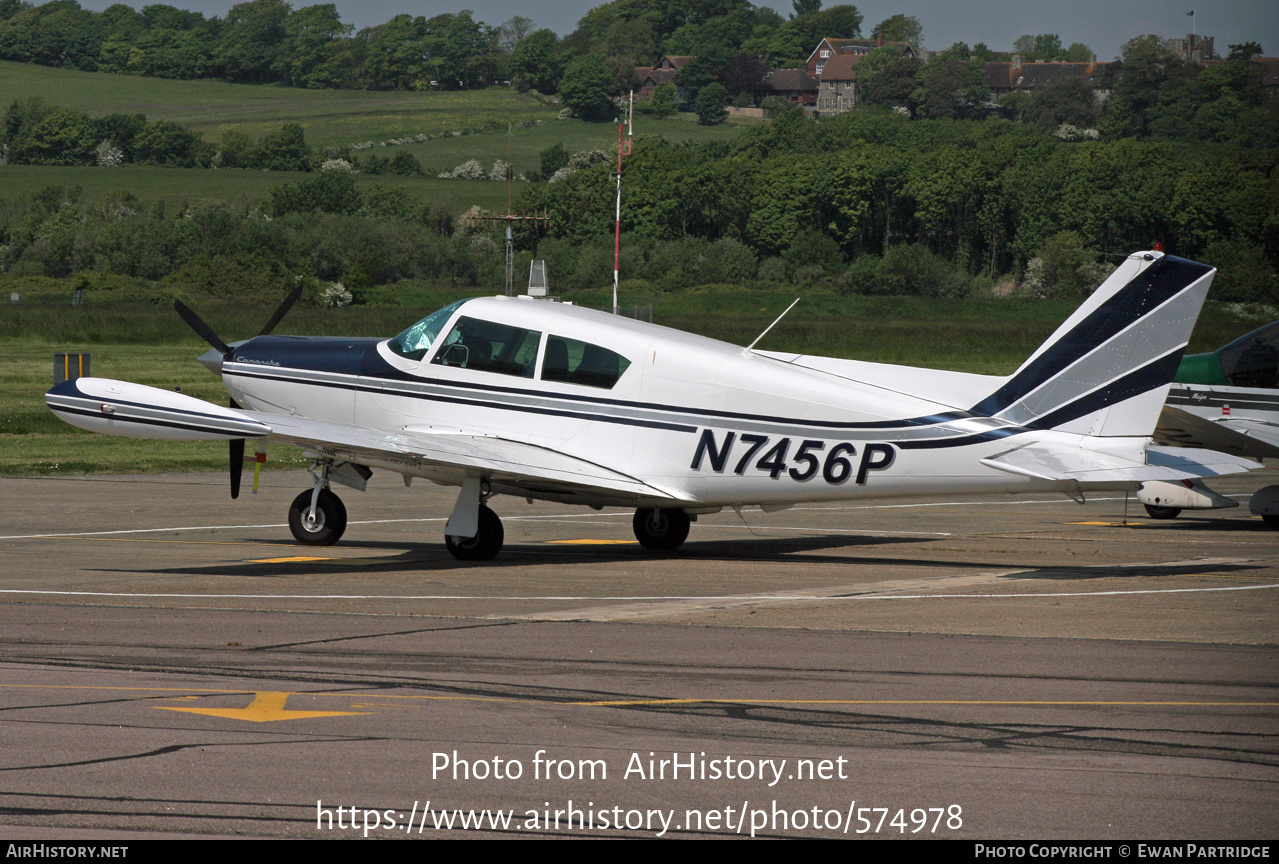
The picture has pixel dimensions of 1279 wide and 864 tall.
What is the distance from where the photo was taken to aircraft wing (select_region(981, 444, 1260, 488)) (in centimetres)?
1327

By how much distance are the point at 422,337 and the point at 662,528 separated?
11.3 feet

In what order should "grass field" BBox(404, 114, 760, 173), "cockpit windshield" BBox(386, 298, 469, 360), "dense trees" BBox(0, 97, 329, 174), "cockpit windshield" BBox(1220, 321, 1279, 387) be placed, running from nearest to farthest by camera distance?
"cockpit windshield" BBox(386, 298, 469, 360), "cockpit windshield" BBox(1220, 321, 1279, 387), "dense trees" BBox(0, 97, 329, 174), "grass field" BBox(404, 114, 760, 173)

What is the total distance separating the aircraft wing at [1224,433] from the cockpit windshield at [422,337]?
9.41m

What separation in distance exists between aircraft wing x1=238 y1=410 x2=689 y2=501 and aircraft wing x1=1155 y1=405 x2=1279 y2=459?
7.91 m

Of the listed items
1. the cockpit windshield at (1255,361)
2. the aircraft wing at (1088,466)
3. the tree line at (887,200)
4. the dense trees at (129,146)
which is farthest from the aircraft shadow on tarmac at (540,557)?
the dense trees at (129,146)

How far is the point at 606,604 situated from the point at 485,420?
3798mm

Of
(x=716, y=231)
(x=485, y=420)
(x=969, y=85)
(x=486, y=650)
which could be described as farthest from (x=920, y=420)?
(x=969, y=85)

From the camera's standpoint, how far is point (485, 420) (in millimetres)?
15742

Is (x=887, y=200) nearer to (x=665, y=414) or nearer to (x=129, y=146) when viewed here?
(x=129, y=146)

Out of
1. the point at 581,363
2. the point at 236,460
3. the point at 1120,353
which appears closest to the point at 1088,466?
the point at 1120,353

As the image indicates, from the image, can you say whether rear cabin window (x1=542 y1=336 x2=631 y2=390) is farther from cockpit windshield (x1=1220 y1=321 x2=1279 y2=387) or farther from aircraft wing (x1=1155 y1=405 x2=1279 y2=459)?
cockpit windshield (x1=1220 y1=321 x2=1279 y2=387)

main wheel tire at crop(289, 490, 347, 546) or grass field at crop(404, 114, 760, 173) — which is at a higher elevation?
grass field at crop(404, 114, 760, 173)

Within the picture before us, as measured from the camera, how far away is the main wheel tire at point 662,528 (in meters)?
16.6

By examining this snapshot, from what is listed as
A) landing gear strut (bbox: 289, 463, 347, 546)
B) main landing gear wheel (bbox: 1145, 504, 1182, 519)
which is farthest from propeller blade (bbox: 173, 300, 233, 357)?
main landing gear wheel (bbox: 1145, 504, 1182, 519)
